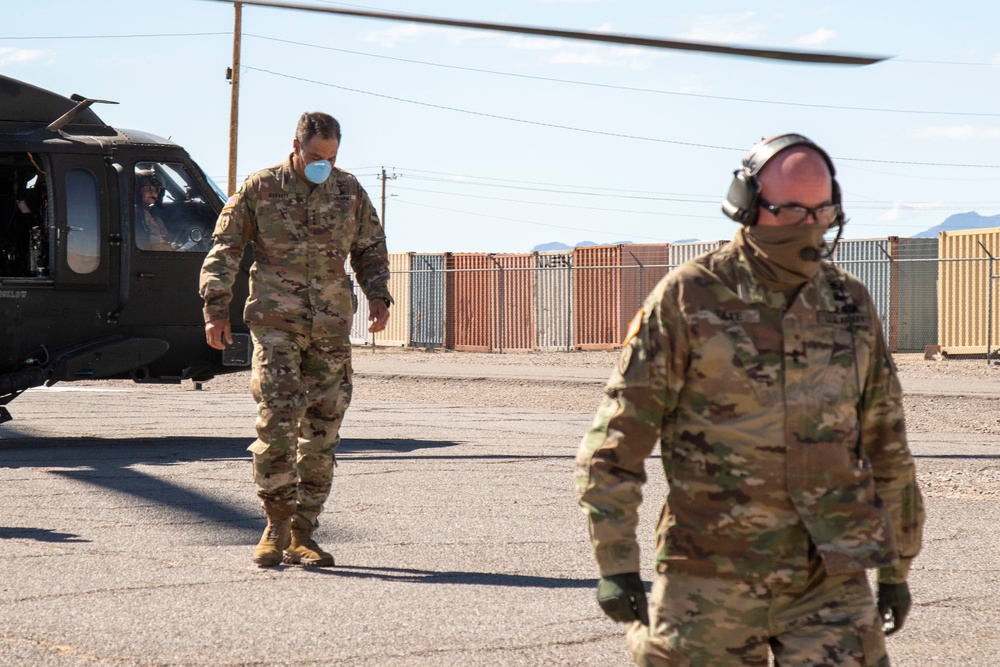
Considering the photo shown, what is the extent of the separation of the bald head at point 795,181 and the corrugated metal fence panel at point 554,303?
32.0 metres

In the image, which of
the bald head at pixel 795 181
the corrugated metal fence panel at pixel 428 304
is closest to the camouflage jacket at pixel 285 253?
the bald head at pixel 795 181

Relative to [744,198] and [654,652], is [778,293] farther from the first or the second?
[654,652]

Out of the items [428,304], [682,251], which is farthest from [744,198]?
[428,304]

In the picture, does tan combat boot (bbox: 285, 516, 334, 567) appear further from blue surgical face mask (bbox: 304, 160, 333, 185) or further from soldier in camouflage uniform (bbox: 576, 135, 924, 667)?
soldier in camouflage uniform (bbox: 576, 135, 924, 667)

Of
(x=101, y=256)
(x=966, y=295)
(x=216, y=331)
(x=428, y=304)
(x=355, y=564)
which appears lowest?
(x=355, y=564)

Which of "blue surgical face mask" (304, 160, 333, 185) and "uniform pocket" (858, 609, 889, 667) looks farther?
"blue surgical face mask" (304, 160, 333, 185)

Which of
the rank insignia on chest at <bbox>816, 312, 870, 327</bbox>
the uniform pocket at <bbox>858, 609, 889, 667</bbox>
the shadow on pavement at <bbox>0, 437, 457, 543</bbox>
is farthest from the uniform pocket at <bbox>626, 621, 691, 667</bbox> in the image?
the shadow on pavement at <bbox>0, 437, 457, 543</bbox>

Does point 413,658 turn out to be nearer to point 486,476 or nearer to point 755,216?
point 755,216

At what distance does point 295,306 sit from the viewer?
650cm

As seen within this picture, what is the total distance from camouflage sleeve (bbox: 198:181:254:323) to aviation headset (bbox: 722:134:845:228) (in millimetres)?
3809

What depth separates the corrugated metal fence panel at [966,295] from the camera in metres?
28.2

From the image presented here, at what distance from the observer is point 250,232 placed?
6664 millimetres

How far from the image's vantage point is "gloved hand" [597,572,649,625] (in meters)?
2.91

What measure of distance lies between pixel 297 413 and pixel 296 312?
19.6 inches
